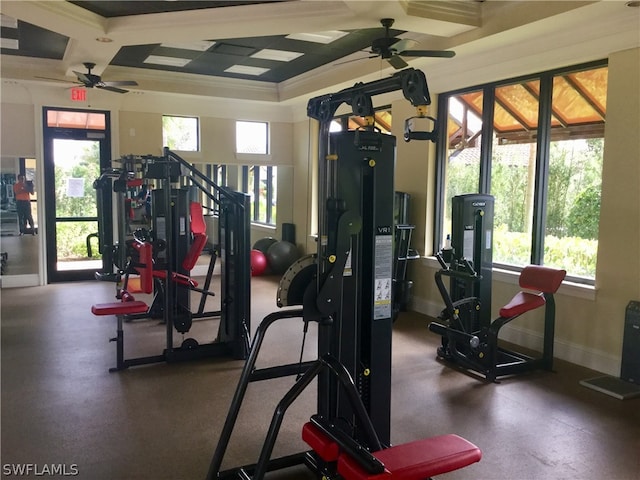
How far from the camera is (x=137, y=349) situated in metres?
4.97

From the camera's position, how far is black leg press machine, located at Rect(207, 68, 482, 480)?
93.4 inches

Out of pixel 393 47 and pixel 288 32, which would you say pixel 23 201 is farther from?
pixel 393 47

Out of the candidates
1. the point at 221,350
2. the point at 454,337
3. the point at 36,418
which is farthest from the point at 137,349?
the point at 454,337

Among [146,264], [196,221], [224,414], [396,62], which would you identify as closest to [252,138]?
[196,221]

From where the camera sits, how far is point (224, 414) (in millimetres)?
3607

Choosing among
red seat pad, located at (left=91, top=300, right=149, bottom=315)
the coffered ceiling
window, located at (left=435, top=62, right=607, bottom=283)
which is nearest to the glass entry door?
the coffered ceiling

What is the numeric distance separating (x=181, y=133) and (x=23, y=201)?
8.30ft

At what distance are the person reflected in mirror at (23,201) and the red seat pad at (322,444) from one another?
6.80 metres

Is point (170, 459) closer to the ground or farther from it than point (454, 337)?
closer to the ground

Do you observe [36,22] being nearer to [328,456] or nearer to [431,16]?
[431,16]

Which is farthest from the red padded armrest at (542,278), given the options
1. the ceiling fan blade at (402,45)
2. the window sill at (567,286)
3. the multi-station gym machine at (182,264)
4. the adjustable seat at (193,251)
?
the adjustable seat at (193,251)

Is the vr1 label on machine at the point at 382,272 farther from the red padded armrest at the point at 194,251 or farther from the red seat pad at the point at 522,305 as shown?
the red padded armrest at the point at 194,251

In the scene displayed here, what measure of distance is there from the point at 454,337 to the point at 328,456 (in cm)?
235

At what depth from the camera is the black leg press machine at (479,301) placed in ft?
14.3
